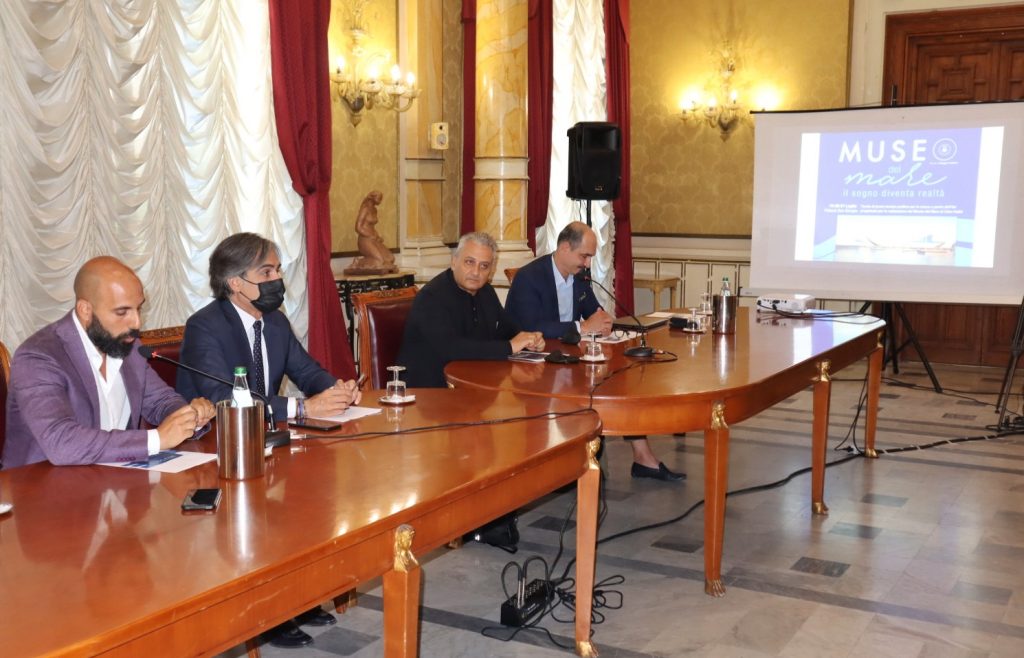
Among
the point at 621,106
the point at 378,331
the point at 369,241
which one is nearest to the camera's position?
the point at 378,331

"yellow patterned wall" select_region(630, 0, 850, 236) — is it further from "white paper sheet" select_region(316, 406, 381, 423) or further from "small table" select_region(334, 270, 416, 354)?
"white paper sheet" select_region(316, 406, 381, 423)

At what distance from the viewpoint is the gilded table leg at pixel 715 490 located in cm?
334

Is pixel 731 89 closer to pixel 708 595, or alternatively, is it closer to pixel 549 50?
pixel 549 50

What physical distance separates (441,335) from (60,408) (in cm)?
173

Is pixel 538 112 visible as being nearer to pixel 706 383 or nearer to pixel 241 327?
pixel 706 383

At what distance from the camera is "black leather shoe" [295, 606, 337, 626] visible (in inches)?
128

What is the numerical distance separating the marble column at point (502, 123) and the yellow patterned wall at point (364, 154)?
25.4 inches

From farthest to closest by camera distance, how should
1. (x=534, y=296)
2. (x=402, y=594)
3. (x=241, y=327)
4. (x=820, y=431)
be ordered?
(x=534, y=296), (x=820, y=431), (x=241, y=327), (x=402, y=594)

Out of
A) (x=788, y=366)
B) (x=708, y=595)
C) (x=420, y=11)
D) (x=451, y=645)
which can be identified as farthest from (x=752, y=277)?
(x=451, y=645)

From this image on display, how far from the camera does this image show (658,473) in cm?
508

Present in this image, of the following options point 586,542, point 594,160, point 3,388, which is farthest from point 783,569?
point 594,160

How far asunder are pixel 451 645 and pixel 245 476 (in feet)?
3.92

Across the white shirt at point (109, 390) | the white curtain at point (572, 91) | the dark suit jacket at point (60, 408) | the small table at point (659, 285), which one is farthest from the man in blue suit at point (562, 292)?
the small table at point (659, 285)

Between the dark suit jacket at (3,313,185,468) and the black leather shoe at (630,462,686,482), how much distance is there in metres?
2.94
